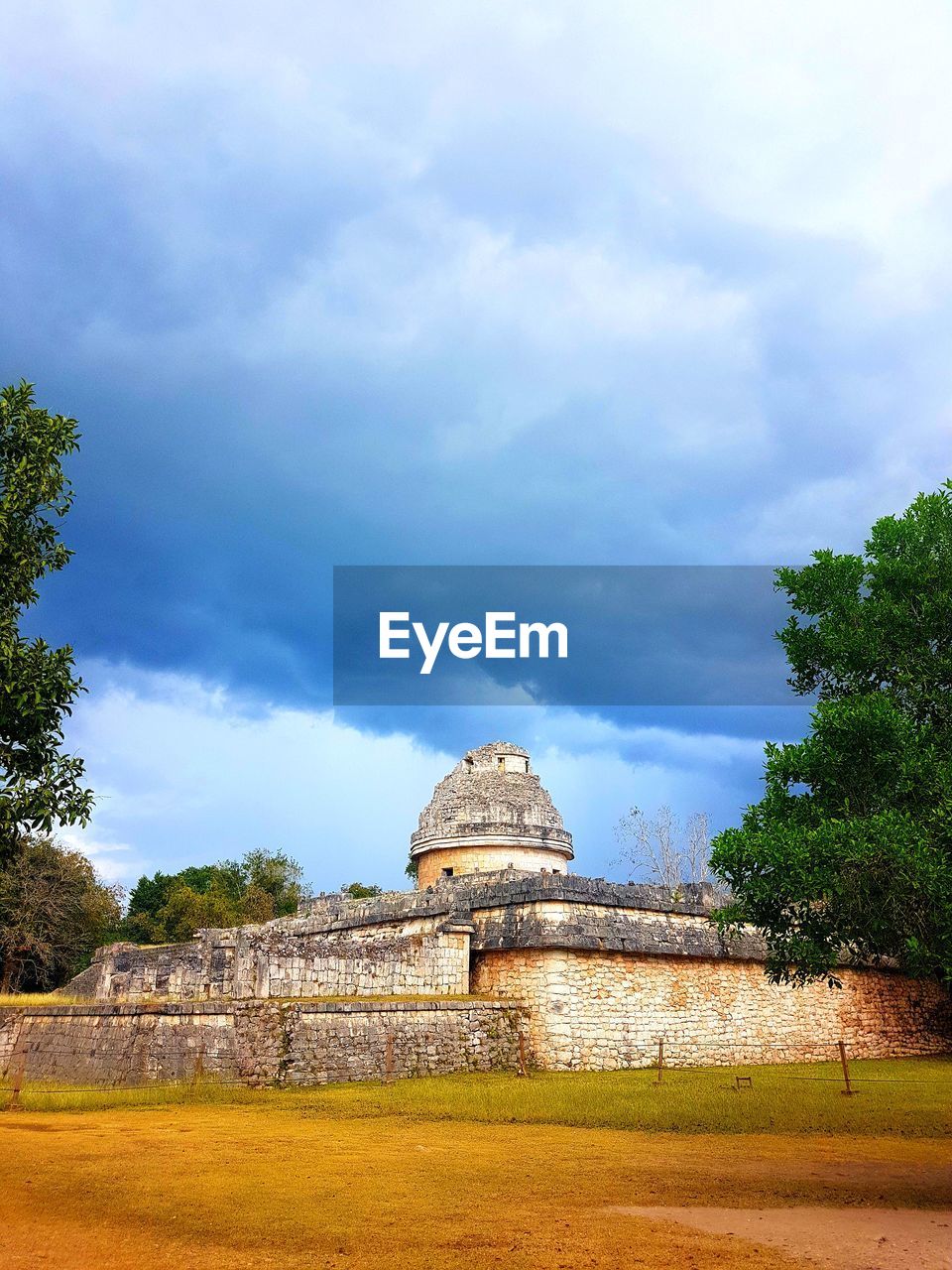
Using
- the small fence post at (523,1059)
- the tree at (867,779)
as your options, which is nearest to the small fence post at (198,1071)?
the small fence post at (523,1059)

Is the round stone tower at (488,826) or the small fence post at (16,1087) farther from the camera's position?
the round stone tower at (488,826)

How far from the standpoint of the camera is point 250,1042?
53.9 feet

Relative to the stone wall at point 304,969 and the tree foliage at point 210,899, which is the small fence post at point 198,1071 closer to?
the stone wall at point 304,969

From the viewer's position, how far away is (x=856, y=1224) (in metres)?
8.41

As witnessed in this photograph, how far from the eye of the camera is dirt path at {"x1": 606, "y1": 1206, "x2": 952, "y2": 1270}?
741cm

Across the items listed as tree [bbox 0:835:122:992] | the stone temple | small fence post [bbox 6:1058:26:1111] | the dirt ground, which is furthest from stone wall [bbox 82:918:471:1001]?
tree [bbox 0:835:122:992]

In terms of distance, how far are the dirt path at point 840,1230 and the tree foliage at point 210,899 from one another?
3810 cm

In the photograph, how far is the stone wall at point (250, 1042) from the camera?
16.0 metres

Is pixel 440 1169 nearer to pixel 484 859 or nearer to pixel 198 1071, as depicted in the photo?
pixel 198 1071

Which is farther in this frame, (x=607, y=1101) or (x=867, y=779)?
(x=607, y=1101)

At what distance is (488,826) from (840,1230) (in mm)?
21242

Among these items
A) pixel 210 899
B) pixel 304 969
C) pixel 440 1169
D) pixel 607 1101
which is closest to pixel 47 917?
pixel 210 899

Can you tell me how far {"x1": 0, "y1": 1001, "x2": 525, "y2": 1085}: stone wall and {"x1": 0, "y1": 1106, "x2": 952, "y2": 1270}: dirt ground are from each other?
2338mm

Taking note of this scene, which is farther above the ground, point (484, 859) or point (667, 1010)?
point (484, 859)
